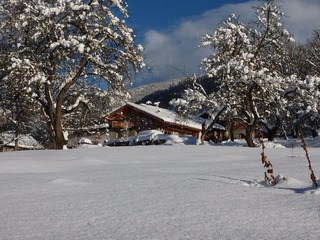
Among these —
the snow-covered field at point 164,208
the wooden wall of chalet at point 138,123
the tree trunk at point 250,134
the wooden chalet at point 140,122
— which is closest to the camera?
the snow-covered field at point 164,208

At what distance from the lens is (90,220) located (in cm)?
275

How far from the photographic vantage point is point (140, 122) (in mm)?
43844

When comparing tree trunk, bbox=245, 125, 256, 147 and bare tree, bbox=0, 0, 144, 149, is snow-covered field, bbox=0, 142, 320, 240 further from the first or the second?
tree trunk, bbox=245, 125, 256, 147

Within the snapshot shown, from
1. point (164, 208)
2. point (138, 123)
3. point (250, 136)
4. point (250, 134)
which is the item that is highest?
point (138, 123)

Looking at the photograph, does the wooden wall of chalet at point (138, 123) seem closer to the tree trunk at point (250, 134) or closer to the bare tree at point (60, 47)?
the tree trunk at point (250, 134)

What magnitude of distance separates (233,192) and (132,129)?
133 ft

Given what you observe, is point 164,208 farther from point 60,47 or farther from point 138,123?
point 138,123

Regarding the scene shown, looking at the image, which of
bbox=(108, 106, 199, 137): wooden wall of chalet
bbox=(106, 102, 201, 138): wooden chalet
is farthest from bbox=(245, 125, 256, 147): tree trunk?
bbox=(108, 106, 199, 137): wooden wall of chalet

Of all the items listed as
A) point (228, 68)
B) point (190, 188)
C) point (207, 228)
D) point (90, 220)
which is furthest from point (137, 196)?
point (228, 68)

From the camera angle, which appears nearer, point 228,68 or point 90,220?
point 90,220

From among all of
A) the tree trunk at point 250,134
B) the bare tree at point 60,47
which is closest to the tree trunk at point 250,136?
the tree trunk at point 250,134

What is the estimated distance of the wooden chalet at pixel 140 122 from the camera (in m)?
42.1

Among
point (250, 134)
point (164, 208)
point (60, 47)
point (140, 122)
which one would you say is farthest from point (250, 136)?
point (140, 122)

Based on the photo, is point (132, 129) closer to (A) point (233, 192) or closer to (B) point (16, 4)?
(B) point (16, 4)
